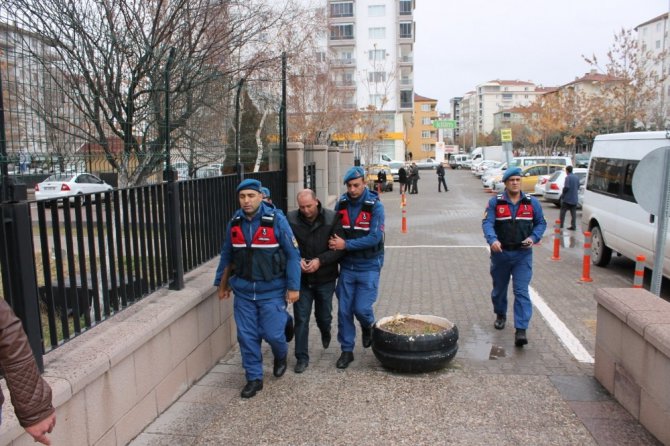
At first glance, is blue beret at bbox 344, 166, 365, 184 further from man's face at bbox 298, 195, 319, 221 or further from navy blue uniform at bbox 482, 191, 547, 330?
navy blue uniform at bbox 482, 191, 547, 330

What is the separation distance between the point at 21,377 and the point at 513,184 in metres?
5.05

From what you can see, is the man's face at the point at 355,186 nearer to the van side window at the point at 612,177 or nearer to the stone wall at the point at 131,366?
the stone wall at the point at 131,366

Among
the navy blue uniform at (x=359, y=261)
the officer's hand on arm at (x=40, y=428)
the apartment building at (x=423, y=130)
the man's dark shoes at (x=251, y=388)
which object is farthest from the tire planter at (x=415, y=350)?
the apartment building at (x=423, y=130)

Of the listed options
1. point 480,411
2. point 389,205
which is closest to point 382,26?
point 389,205

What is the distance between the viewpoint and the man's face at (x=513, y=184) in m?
6.09

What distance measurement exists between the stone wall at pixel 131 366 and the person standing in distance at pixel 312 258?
825 millimetres

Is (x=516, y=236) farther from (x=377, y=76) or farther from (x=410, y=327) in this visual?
(x=377, y=76)

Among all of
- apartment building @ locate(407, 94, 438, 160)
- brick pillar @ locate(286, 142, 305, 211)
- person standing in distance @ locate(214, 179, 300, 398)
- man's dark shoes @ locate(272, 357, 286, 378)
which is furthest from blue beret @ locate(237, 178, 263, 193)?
apartment building @ locate(407, 94, 438, 160)

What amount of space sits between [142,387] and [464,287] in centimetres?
599

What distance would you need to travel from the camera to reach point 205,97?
7.11 m

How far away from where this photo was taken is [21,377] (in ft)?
7.40

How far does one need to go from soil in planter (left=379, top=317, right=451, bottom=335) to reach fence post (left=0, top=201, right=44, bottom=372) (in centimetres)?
301

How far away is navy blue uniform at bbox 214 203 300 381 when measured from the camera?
4.64 m

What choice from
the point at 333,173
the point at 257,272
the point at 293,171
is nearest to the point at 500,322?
the point at 257,272
